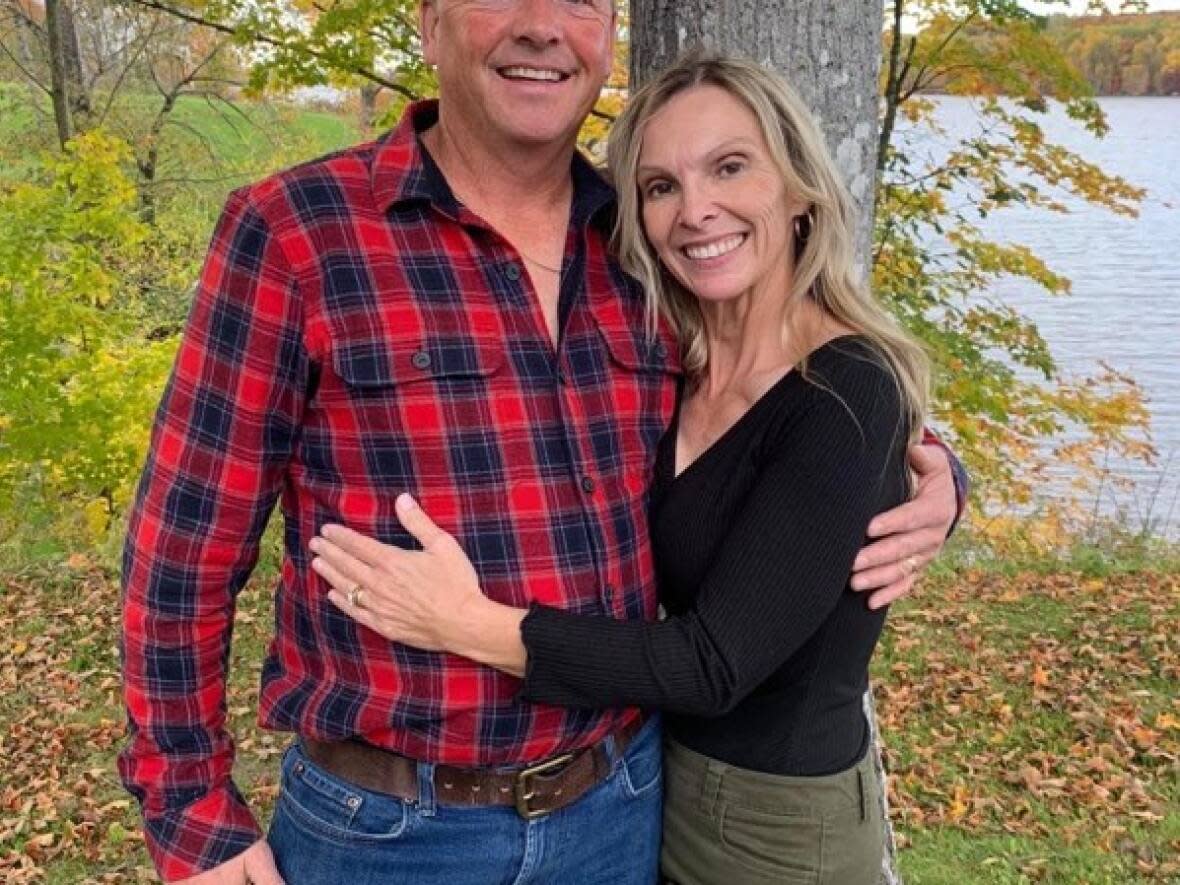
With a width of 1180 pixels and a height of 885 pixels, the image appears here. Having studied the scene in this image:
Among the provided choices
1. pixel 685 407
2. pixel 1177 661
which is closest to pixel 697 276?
pixel 685 407

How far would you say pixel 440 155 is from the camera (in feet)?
7.08

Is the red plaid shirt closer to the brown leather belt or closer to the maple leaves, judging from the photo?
the brown leather belt

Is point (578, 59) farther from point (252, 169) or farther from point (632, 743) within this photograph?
point (252, 169)

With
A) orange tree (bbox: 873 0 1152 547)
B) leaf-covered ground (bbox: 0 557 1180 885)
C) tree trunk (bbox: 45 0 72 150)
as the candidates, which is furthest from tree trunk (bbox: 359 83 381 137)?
leaf-covered ground (bbox: 0 557 1180 885)

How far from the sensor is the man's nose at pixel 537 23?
2.05m

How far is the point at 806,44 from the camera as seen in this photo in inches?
97.8

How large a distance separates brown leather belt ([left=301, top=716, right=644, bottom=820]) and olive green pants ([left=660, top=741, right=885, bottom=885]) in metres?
0.28

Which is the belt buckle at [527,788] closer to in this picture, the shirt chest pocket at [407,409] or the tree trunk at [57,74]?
the shirt chest pocket at [407,409]

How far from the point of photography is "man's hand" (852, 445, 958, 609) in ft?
7.03

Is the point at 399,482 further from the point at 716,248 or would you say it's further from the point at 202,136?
the point at 202,136

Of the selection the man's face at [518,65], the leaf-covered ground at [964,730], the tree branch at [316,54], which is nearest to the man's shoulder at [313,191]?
the man's face at [518,65]

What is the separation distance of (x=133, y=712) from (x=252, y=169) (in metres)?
12.3

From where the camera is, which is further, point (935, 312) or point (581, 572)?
point (935, 312)

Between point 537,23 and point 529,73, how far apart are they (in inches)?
3.4
